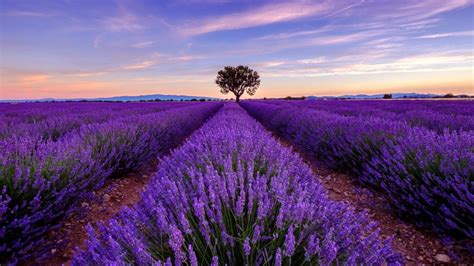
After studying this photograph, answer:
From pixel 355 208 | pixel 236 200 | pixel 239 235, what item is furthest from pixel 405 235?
pixel 239 235

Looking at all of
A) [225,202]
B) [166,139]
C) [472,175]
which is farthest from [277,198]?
[166,139]

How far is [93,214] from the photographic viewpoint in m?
3.04

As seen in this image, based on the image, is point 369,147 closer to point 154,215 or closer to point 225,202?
point 225,202

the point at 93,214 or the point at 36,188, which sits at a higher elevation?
the point at 36,188

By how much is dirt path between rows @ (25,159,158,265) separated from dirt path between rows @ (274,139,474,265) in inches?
86.9

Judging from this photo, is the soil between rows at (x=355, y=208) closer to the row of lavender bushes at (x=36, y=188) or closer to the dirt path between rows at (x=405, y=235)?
the dirt path between rows at (x=405, y=235)

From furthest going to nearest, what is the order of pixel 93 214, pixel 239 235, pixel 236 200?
pixel 93 214 < pixel 236 200 < pixel 239 235

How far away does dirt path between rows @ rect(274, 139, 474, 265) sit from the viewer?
85.4 inches

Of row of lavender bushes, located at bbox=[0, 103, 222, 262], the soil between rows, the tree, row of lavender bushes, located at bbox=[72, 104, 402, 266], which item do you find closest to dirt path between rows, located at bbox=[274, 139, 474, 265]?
the soil between rows

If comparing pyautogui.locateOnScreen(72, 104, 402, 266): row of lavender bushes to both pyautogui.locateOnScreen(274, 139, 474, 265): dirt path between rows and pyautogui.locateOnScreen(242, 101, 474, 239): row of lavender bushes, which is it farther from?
pyautogui.locateOnScreen(242, 101, 474, 239): row of lavender bushes

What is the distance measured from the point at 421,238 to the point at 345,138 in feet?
7.31

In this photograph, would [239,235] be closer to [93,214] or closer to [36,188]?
[36,188]

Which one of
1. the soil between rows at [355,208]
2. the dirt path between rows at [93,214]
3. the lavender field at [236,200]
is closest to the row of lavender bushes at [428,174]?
the lavender field at [236,200]

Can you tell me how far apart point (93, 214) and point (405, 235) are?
303 cm
